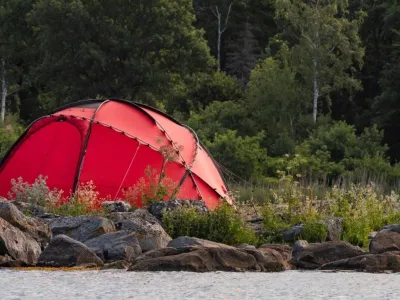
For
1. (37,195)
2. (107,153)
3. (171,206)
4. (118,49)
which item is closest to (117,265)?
(171,206)

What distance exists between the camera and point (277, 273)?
11398 millimetres

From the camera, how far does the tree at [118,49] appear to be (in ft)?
167

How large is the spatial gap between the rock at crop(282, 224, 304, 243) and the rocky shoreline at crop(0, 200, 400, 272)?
4.91 ft

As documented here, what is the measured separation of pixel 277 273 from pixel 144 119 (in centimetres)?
940

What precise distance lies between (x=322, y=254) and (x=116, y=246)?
257 centimetres

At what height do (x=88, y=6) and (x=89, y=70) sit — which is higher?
(x=88, y=6)

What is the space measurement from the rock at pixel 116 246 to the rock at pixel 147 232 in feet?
1.14

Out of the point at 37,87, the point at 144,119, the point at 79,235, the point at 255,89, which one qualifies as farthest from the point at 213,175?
the point at 37,87

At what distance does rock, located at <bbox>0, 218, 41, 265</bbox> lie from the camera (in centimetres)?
1200

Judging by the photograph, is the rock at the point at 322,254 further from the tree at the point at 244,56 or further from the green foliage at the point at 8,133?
the tree at the point at 244,56

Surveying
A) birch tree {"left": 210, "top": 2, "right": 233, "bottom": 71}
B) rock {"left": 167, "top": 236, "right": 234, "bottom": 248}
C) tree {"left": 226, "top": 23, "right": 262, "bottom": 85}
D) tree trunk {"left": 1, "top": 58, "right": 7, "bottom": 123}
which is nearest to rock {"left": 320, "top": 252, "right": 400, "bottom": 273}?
rock {"left": 167, "top": 236, "right": 234, "bottom": 248}

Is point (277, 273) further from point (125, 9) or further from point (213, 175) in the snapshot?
point (125, 9)

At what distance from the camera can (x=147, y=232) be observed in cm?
1330

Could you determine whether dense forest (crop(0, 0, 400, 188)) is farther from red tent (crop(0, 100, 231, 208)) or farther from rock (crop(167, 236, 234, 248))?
rock (crop(167, 236, 234, 248))
